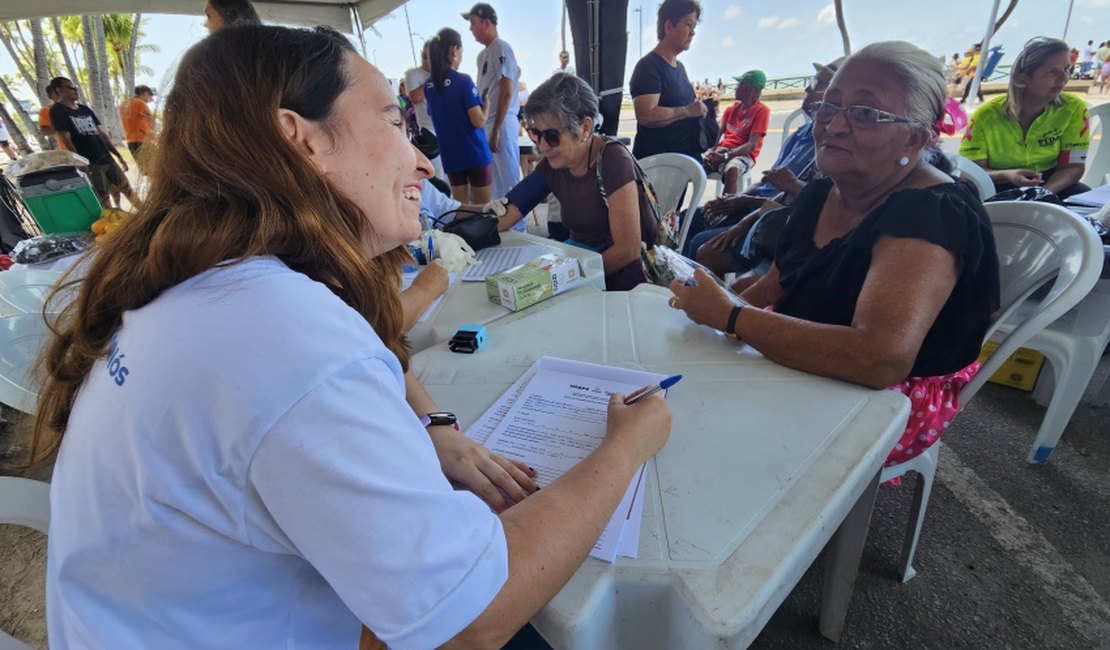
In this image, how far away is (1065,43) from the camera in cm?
274

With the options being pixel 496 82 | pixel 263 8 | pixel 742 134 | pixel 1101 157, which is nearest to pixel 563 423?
pixel 496 82

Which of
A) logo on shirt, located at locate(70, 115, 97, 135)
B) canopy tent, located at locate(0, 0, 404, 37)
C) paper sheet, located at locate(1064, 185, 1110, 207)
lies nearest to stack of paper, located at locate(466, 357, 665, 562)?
paper sheet, located at locate(1064, 185, 1110, 207)

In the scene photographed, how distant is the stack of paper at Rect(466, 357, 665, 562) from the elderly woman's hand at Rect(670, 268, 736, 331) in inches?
10.8

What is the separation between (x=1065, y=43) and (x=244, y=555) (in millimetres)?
4176

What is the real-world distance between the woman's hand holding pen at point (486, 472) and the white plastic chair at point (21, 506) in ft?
2.33

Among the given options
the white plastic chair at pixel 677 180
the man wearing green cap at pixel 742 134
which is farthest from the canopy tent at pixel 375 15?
the white plastic chair at pixel 677 180

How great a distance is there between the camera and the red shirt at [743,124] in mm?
4916

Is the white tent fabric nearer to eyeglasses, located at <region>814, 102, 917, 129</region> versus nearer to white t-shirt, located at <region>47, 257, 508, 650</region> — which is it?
eyeglasses, located at <region>814, 102, 917, 129</region>

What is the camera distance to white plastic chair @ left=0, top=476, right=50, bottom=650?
87cm

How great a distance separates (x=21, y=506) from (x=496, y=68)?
4.69 m

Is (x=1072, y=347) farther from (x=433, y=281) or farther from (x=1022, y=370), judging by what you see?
(x=433, y=281)

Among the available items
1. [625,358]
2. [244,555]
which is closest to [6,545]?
[244,555]

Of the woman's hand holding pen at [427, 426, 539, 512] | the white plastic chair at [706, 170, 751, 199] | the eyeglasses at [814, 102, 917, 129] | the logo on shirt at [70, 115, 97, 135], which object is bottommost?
the white plastic chair at [706, 170, 751, 199]

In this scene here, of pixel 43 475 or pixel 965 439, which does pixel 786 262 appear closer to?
pixel 965 439
